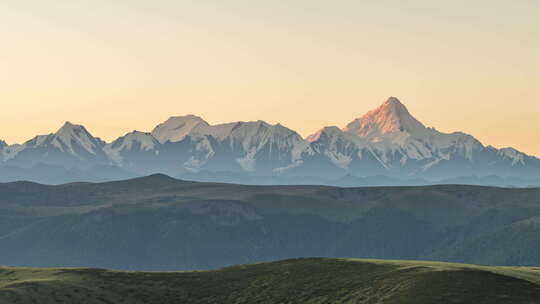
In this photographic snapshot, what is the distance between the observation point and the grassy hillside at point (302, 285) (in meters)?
134

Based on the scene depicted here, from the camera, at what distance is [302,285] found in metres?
172

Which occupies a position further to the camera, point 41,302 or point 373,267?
point 373,267

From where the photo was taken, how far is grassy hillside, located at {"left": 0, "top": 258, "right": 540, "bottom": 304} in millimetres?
134250

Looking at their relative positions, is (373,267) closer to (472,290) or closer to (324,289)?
A: (324,289)

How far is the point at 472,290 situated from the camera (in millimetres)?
132625

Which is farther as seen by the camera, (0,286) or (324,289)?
(0,286)

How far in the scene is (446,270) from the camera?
148750 millimetres

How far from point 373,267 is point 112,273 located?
66.2m

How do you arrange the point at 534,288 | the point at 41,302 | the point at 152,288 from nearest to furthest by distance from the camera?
the point at 534,288 < the point at 41,302 < the point at 152,288

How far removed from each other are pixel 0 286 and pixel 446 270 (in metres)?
95.8

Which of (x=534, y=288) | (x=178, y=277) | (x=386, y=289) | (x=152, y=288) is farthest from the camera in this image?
(x=178, y=277)

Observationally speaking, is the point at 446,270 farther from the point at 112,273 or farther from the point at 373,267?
the point at 112,273

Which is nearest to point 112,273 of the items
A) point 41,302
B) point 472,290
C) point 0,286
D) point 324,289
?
point 0,286

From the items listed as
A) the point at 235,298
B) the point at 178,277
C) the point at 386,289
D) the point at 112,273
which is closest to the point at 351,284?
the point at 386,289
